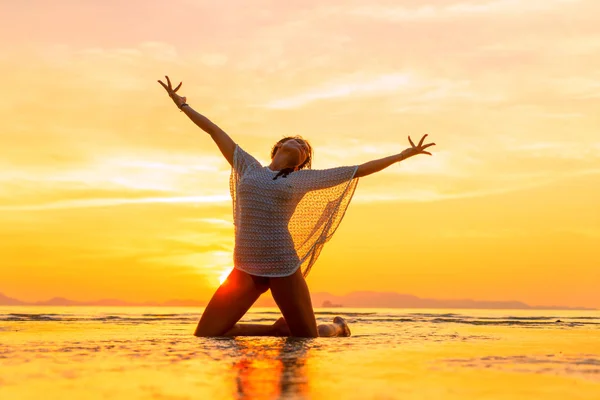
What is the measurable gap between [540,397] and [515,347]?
13.3ft

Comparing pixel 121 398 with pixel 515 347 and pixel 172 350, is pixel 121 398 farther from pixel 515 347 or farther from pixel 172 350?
pixel 515 347

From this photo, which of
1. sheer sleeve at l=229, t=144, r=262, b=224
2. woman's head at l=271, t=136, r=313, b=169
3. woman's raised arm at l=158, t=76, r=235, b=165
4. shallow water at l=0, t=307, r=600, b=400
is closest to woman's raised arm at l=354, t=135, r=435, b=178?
woman's head at l=271, t=136, r=313, b=169

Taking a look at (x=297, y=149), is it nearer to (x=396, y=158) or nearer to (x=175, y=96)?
(x=396, y=158)

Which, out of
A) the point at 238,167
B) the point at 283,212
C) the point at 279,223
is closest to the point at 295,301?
the point at 279,223

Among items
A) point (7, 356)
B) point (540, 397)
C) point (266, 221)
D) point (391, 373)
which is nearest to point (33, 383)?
point (7, 356)

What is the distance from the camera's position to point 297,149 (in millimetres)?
8594

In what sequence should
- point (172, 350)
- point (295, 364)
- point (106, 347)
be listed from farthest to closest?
point (106, 347)
point (172, 350)
point (295, 364)

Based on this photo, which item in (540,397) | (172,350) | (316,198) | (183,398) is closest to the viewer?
(183,398)

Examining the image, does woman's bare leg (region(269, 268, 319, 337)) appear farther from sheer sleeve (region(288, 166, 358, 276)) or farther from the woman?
sheer sleeve (region(288, 166, 358, 276))

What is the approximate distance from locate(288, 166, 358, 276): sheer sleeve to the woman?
0.5 inches

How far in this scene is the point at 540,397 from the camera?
13.5 feet

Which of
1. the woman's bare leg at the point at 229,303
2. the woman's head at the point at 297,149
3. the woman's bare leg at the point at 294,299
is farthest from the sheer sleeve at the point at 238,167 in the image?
the woman's bare leg at the point at 294,299

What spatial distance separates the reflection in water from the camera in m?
4.01

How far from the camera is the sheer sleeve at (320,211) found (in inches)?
343
